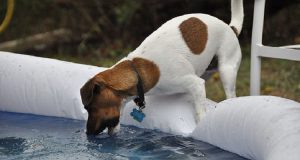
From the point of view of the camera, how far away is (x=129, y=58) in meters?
4.62

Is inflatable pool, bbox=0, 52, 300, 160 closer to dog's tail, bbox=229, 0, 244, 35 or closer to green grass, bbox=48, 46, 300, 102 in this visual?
dog's tail, bbox=229, 0, 244, 35

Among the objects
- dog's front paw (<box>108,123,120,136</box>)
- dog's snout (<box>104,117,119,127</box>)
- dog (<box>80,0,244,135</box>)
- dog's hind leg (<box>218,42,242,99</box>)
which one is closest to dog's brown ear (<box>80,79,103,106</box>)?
dog (<box>80,0,244,135</box>)

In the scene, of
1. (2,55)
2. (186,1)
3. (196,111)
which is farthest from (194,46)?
(186,1)

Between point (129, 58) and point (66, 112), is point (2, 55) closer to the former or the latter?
point (66, 112)

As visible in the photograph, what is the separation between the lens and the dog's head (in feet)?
14.2

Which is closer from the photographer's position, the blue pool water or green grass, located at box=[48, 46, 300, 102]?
the blue pool water

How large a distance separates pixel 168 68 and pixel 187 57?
8.5 inches

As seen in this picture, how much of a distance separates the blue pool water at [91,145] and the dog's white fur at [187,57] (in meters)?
0.36

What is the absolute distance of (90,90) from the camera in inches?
170

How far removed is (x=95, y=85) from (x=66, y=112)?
1201 mm

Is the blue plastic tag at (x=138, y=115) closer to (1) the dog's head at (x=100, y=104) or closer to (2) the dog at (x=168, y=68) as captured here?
(2) the dog at (x=168, y=68)

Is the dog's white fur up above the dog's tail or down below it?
below

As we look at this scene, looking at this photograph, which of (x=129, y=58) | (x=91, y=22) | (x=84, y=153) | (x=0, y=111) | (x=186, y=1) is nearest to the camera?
(x=84, y=153)

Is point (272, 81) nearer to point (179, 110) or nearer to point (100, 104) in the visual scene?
point (179, 110)
